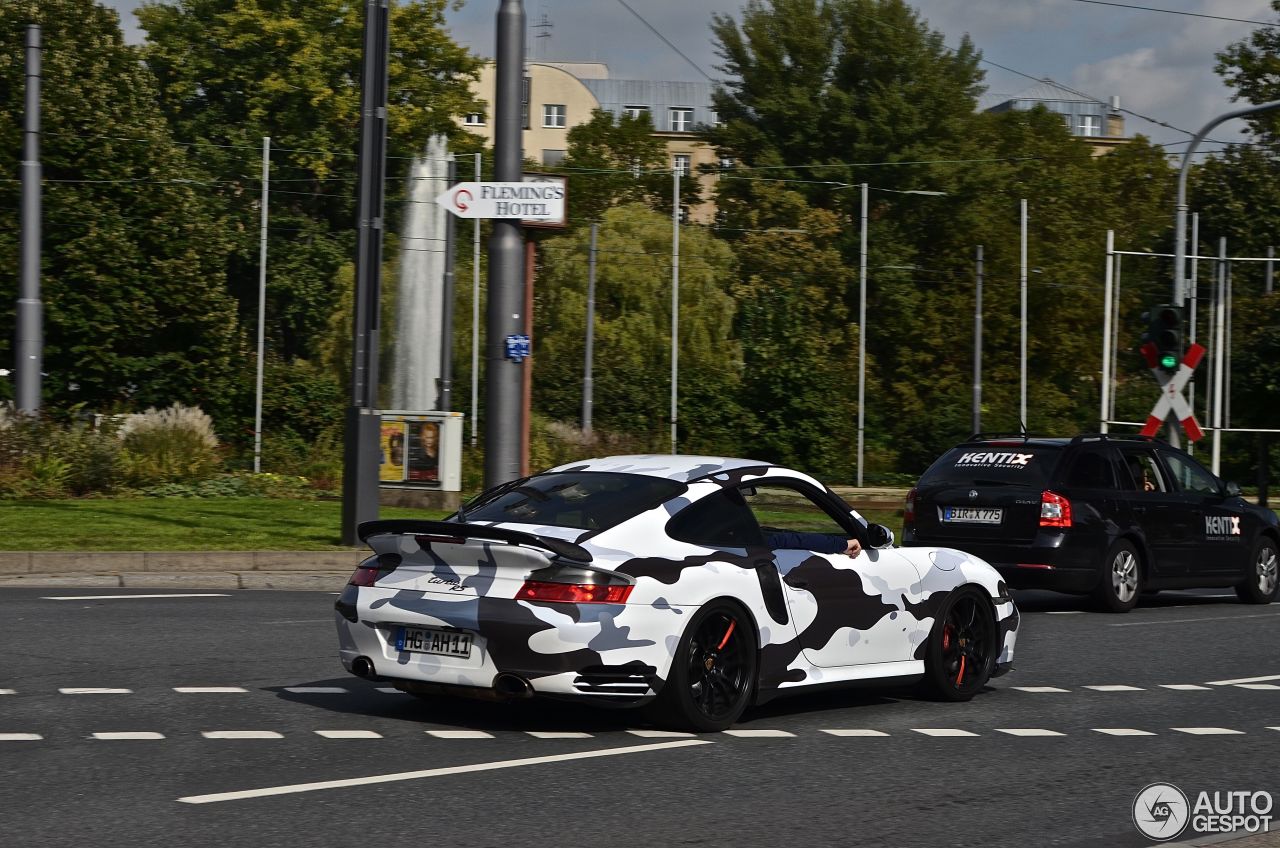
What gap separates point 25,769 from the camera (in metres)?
7.47

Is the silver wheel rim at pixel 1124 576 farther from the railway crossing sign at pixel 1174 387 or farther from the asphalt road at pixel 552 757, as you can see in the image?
the railway crossing sign at pixel 1174 387

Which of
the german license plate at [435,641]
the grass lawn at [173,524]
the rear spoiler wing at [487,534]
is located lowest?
the grass lawn at [173,524]

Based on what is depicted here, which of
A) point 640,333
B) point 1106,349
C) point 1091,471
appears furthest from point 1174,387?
point 640,333

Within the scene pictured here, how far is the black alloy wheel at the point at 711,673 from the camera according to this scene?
855 centimetres

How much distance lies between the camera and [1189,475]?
59.3 ft

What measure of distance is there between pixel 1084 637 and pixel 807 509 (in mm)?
5520

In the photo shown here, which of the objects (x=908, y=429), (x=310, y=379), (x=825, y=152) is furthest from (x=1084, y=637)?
(x=825, y=152)

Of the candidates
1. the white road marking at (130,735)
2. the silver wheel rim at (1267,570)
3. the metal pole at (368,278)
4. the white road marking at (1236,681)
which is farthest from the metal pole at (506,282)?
the white road marking at (130,735)

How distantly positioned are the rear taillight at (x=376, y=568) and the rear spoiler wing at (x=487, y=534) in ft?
0.40

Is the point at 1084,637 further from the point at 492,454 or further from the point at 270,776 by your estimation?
the point at 270,776

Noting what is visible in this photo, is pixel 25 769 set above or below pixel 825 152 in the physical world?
below

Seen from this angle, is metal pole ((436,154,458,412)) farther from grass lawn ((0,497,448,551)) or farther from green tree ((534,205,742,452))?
green tree ((534,205,742,452))

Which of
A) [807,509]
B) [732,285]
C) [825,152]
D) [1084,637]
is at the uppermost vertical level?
[825,152]

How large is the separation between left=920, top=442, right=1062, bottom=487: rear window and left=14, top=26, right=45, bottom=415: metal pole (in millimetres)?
14860
